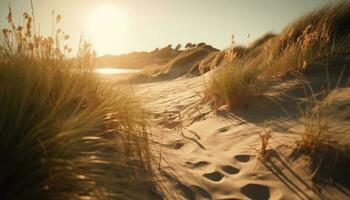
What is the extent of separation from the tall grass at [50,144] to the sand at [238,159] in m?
0.31

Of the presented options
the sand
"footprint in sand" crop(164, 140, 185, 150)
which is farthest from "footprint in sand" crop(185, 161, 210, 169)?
"footprint in sand" crop(164, 140, 185, 150)

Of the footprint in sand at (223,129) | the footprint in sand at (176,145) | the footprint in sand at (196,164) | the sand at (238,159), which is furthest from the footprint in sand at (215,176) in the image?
the footprint in sand at (223,129)

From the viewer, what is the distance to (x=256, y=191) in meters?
2.09

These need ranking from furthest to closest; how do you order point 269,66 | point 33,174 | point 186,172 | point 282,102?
point 269,66 → point 282,102 → point 186,172 → point 33,174

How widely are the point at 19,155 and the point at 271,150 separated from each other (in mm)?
1803

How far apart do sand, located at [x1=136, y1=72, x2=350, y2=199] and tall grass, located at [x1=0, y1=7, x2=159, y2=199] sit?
1.03 feet

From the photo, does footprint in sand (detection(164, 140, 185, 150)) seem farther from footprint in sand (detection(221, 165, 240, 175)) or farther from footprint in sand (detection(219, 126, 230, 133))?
footprint in sand (detection(221, 165, 240, 175))

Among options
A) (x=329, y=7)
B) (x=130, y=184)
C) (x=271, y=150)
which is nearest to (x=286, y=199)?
(x=271, y=150)

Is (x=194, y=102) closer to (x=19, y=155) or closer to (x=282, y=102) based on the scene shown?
(x=282, y=102)

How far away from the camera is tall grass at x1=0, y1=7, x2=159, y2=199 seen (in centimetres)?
145

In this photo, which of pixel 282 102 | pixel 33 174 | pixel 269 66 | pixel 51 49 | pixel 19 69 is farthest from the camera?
pixel 269 66

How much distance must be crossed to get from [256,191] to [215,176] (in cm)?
34

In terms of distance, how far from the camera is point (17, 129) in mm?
1561

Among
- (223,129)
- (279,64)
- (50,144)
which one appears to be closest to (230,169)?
(223,129)
